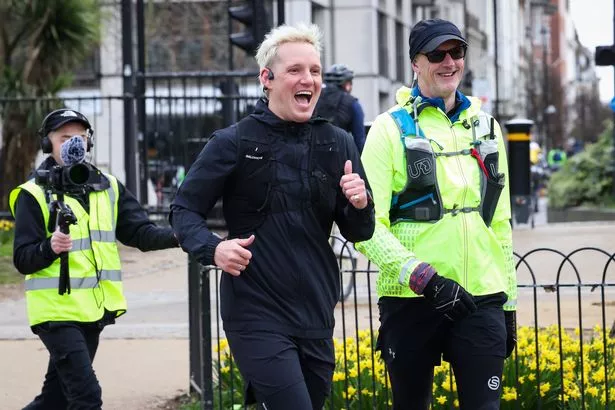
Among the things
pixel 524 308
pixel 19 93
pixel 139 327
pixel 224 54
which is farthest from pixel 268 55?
pixel 224 54

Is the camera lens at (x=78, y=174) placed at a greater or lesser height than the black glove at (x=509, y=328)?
greater

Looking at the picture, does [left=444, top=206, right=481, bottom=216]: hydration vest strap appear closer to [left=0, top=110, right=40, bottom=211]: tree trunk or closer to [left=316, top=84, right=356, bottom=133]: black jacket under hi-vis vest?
[left=316, top=84, right=356, bottom=133]: black jacket under hi-vis vest

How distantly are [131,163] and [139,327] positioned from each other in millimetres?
6799

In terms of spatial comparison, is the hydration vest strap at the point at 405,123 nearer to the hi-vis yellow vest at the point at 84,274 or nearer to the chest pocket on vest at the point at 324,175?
the chest pocket on vest at the point at 324,175

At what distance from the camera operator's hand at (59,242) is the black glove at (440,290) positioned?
160 centimetres

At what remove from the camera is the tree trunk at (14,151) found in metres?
17.1

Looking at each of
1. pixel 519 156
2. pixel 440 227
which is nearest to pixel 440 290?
pixel 440 227

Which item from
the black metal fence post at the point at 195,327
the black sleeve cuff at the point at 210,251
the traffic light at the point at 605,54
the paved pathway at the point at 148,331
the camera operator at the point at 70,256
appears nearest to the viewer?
the black sleeve cuff at the point at 210,251

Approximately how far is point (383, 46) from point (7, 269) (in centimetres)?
2619

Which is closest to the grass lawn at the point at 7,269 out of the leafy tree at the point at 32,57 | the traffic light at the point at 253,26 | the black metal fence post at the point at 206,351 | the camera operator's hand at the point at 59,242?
the leafy tree at the point at 32,57

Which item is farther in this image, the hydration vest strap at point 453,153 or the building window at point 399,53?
the building window at point 399,53

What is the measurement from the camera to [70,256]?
19.2ft

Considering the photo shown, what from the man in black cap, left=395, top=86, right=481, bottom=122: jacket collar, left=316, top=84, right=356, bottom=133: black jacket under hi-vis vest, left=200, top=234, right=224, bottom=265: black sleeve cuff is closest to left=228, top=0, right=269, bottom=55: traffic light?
left=316, top=84, right=356, bottom=133: black jacket under hi-vis vest

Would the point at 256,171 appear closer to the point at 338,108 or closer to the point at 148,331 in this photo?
the point at 148,331
